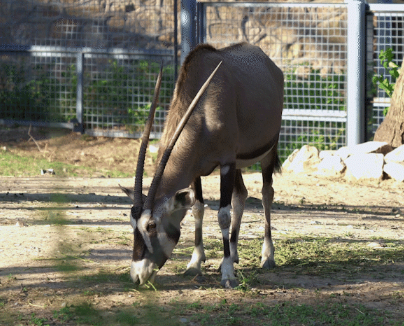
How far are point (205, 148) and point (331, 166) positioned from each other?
17.8ft

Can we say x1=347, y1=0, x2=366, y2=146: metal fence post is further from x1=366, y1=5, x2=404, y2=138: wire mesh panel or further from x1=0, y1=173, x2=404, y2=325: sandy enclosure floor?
x1=0, y1=173, x2=404, y2=325: sandy enclosure floor

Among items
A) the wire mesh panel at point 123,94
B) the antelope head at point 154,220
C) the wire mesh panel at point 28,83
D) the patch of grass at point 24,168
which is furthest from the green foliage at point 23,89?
the antelope head at point 154,220

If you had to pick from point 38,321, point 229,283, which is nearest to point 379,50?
point 229,283

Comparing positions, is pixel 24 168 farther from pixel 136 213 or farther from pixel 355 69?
pixel 136 213

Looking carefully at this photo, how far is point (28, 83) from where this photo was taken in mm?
12039

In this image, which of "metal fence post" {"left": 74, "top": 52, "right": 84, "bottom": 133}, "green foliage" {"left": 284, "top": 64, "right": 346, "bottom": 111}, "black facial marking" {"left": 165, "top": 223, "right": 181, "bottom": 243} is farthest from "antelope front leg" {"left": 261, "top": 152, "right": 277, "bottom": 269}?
"metal fence post" {"left": 74, "top": 52, "right": 84, "bottom": 133}

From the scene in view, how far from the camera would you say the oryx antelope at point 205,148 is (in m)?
4.16

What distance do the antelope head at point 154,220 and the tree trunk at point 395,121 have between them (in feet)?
21.1

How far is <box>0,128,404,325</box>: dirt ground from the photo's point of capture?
140 inches

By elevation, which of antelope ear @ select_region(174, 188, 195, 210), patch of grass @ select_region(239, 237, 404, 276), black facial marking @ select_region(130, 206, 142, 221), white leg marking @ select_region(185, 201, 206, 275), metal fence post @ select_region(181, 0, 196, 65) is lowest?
patch of grass @ select_region(239, 237, 404, 276)

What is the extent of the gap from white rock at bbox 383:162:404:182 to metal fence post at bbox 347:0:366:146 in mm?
982

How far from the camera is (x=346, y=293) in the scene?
425 centimetres

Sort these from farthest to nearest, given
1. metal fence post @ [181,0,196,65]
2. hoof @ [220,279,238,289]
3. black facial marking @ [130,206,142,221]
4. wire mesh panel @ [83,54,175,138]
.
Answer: wire mesh panel @ [83,54,175,138], metal fence post @ [181,0,196,65], hoof @ [220,279,238,289], black facial marking @ [130,206,142,221]

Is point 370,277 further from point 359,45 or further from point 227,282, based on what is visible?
point 359,45
